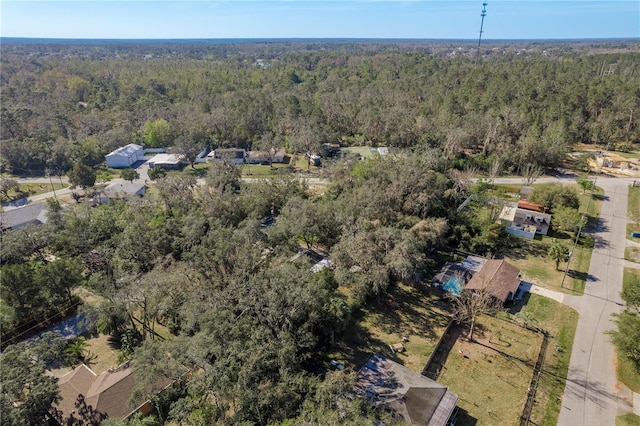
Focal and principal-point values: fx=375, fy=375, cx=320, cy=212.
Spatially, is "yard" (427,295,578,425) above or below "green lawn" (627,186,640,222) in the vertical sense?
below

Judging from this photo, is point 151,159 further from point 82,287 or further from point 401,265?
point 401,265

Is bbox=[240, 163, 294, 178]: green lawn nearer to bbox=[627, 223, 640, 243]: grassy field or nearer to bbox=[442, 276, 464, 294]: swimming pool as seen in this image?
bbox=[442, 276, 464, 294]: swimming pool

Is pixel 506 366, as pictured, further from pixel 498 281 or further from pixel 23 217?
pixel 23 217

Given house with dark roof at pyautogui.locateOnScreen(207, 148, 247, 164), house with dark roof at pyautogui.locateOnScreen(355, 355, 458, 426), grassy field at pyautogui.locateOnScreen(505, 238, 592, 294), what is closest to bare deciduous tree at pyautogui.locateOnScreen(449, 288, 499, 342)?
house with dark roof at pyautogui.locateOnScreen(355, 355, 458, 426)

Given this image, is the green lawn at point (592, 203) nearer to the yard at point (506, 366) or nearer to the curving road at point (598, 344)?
the curving road at point (598, 344)

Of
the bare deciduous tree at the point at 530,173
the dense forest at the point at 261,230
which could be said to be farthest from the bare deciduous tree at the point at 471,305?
the bare deciduous tree at the point at 530,173

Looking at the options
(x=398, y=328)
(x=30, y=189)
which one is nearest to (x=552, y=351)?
(x=398, y=328)

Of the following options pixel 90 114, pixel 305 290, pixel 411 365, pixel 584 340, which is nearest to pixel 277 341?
pixel 305 290
